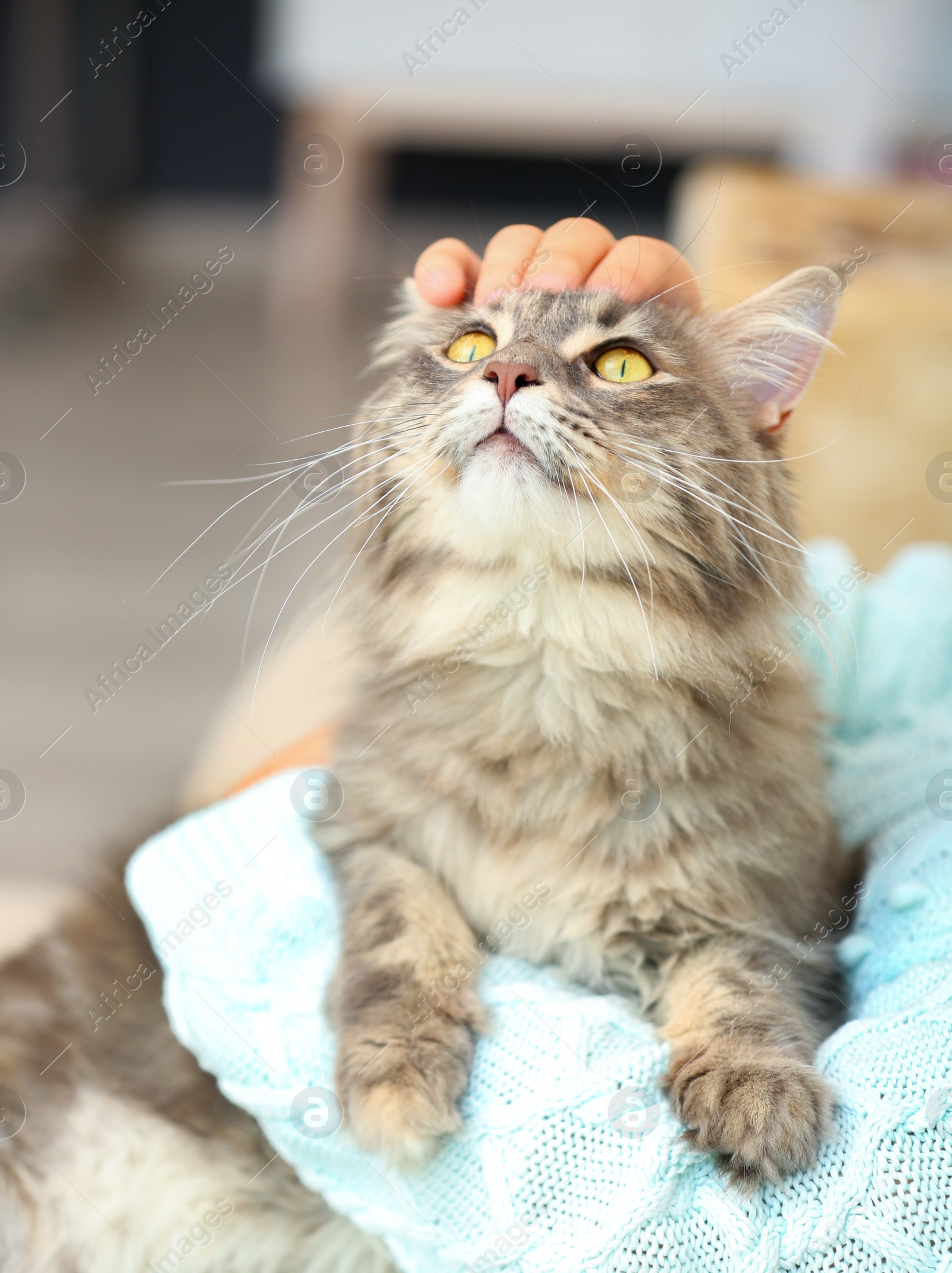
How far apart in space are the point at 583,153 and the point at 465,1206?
7397mm

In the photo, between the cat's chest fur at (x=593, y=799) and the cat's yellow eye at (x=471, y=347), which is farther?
the cat's yellow eye at (x=471, y=347)

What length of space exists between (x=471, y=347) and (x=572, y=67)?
19.2 feet

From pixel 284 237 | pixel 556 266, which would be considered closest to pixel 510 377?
pixel 556 266

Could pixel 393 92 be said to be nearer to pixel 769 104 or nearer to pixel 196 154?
pixel 196 154

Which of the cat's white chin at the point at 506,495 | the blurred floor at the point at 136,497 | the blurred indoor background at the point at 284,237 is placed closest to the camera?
the cat's white chin at the point at 506,495

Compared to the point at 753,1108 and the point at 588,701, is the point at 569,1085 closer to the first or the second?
the point at 753,1108

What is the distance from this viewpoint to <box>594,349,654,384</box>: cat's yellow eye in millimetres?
1228

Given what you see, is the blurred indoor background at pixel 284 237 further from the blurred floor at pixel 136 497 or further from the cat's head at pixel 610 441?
the cat's head at pixel 610 441

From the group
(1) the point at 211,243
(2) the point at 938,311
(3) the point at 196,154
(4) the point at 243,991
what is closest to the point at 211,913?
(4) the point at 243,991

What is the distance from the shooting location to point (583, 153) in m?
7.25

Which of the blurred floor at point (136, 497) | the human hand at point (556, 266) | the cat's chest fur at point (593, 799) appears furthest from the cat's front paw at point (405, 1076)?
the human hand at point (556, 266)

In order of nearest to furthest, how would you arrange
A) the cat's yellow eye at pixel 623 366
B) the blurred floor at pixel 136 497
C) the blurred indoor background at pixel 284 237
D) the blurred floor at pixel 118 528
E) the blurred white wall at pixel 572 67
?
the cat's yellow eye at pixel 623 366 < the blurred indoor background at pixel 284 237 < the blurred floor at pixel 136 497 < the blurred floor at pixel 118 528 < the blurred white wall at pixel 572 67

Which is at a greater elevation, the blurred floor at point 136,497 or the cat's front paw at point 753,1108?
the blurred floor at point 136,497

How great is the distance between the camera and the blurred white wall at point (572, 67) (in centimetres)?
620
